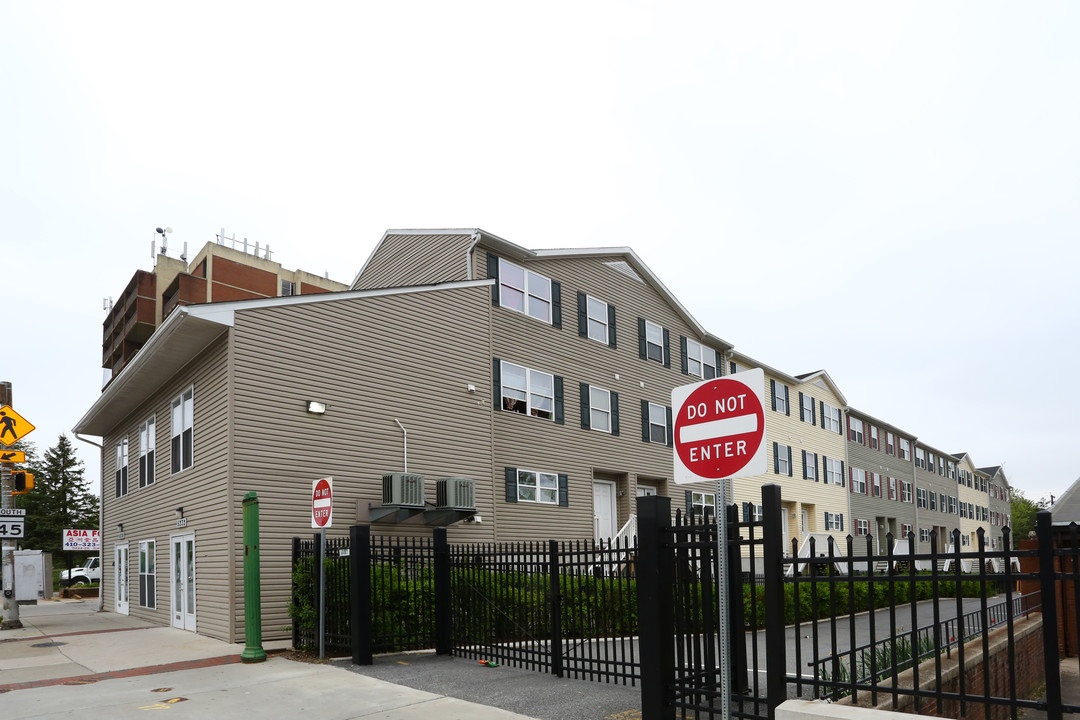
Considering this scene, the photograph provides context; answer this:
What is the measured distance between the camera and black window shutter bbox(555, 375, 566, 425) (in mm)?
22641

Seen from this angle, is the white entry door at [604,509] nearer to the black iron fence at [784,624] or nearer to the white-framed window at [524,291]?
the white-framed window at [524,291]

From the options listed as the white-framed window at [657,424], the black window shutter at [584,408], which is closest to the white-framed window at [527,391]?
the black window shutter at [584,408]

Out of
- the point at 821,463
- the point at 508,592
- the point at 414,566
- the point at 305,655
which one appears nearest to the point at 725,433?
the point at 508,592

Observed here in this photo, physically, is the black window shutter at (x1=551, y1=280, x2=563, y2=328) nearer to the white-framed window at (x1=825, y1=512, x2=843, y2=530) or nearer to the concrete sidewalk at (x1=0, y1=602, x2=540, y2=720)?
the concrete sidewalk at (x1=0, y1=602, x2=540, y2=720)

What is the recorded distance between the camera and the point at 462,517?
1850 centimetres

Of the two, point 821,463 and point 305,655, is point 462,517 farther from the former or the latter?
point 821,463

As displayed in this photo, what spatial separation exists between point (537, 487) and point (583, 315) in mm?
5492

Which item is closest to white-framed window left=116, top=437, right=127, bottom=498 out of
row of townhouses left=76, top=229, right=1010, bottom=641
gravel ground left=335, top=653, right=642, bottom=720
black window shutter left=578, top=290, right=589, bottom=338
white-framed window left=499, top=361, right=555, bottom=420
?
row of townhouses left=76, top=229, right=1010, bottom=641

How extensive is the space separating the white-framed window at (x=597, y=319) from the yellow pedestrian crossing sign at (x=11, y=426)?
1401cm

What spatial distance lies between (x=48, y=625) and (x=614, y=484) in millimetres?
14717

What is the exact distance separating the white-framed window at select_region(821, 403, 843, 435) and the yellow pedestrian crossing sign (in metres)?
34.5

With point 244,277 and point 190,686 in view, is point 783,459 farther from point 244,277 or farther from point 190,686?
point 244,277

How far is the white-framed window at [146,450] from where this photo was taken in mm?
20547

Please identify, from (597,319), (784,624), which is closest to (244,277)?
(597,319)
